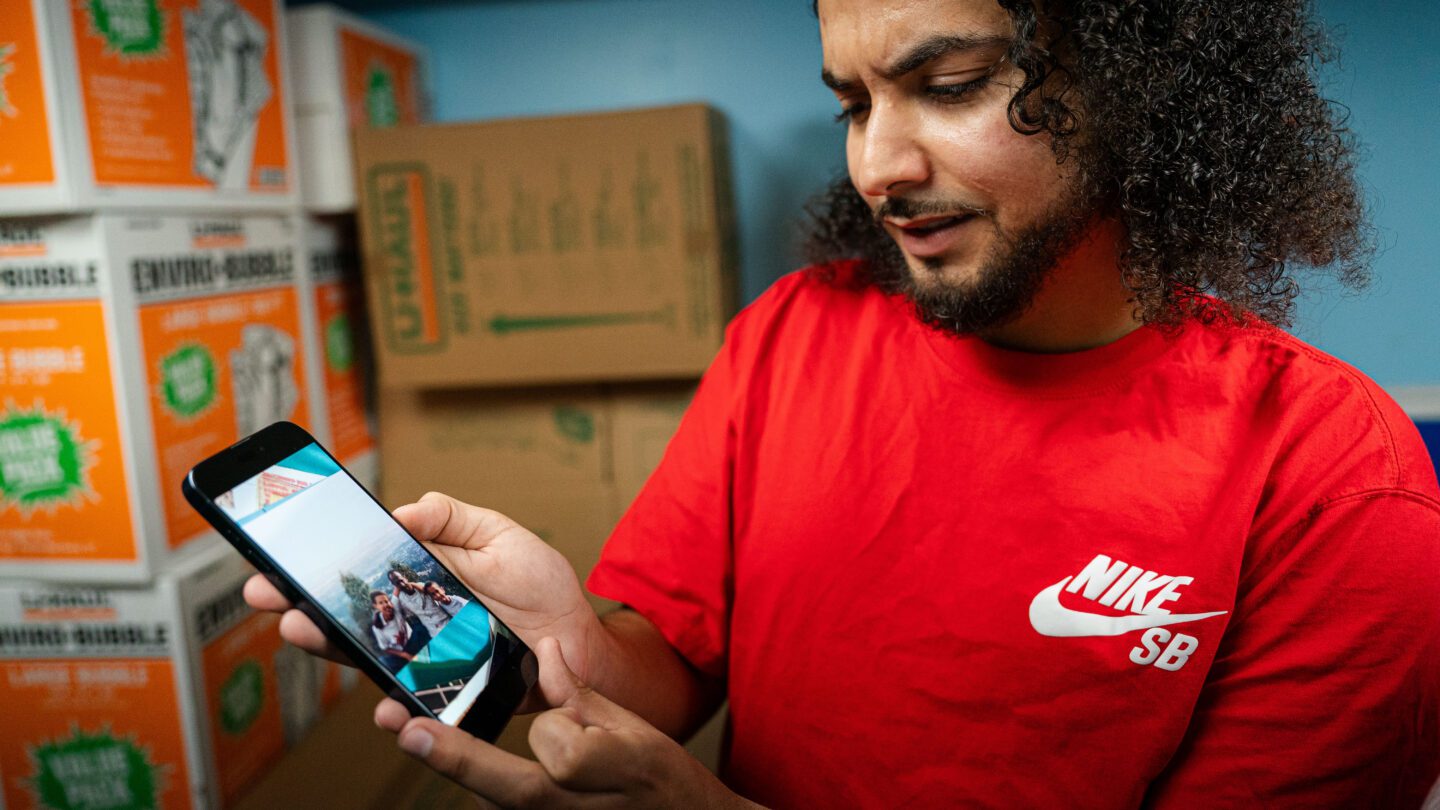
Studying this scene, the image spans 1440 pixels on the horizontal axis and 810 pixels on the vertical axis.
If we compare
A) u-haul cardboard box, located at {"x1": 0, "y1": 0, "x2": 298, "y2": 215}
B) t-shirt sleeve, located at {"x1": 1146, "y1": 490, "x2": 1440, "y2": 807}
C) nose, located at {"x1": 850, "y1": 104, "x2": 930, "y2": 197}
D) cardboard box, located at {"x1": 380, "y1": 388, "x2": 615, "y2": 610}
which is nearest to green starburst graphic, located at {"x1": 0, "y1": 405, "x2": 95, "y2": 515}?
u-haul cardboard box, located at {"x1": 0, "y1": 0, "x2": 298, "y2": 215}

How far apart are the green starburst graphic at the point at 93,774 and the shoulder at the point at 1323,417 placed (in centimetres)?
126

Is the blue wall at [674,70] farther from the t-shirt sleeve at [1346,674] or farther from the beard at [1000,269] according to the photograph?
the t-shirt sleeve at [1346,674]

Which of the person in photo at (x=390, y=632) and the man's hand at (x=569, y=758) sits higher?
the person in photo at (x=390, y=632)

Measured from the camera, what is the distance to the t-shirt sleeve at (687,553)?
31.8 inches

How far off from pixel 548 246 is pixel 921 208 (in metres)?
0.75

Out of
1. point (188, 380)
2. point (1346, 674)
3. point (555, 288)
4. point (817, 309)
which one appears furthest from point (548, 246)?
point (1346, 674)

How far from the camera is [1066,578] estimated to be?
0.69m

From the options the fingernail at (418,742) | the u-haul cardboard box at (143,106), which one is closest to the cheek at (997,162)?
the fingernail at (418,742)

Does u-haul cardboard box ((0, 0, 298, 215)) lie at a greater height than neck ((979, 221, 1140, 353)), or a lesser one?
greater

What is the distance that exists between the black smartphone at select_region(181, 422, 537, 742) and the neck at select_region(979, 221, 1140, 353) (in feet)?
1.53

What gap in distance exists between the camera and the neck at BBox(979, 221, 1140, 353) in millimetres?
753

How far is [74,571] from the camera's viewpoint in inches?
43.0

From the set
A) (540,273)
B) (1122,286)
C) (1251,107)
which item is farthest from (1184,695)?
(540,273)

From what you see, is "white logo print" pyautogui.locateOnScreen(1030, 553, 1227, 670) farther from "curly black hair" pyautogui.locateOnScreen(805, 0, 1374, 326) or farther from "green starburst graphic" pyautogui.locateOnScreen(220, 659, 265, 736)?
"green starburst graphic" pyautogui.locateOnScreen(220, 659, 265, 736)
